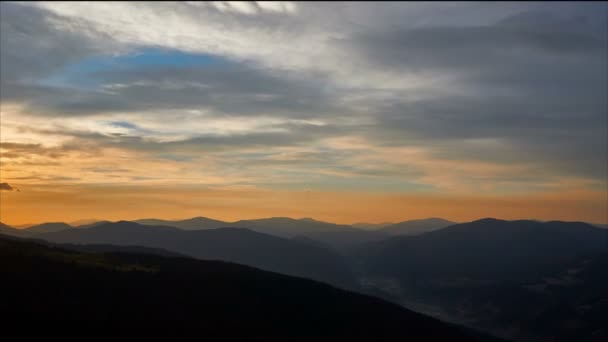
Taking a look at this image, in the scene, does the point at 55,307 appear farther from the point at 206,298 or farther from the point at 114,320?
the point at 206,298

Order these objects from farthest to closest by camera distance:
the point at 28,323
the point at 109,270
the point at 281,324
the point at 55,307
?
1. the point at 281,324
2. the point at 109,270
3. the point at 55,307
4. the point at 28,323

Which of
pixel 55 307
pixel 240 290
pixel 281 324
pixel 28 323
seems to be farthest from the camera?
pixel 240 290

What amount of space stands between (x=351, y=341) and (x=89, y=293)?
8387cm

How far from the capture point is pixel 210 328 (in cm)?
14200

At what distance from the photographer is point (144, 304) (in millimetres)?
148000

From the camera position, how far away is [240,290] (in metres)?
189

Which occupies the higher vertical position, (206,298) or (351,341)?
(206,298)

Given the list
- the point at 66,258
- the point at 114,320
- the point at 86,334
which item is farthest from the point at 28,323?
the point at 66,258

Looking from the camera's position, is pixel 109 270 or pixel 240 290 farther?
pixel 240 290

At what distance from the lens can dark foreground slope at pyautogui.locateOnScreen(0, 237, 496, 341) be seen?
12450 centimetres

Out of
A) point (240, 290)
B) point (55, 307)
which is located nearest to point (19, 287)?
point (55, 307)

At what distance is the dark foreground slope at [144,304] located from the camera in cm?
12450

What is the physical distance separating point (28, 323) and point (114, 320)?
65.3 feet

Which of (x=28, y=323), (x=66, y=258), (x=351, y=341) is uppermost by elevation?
(x=66, y=258)
